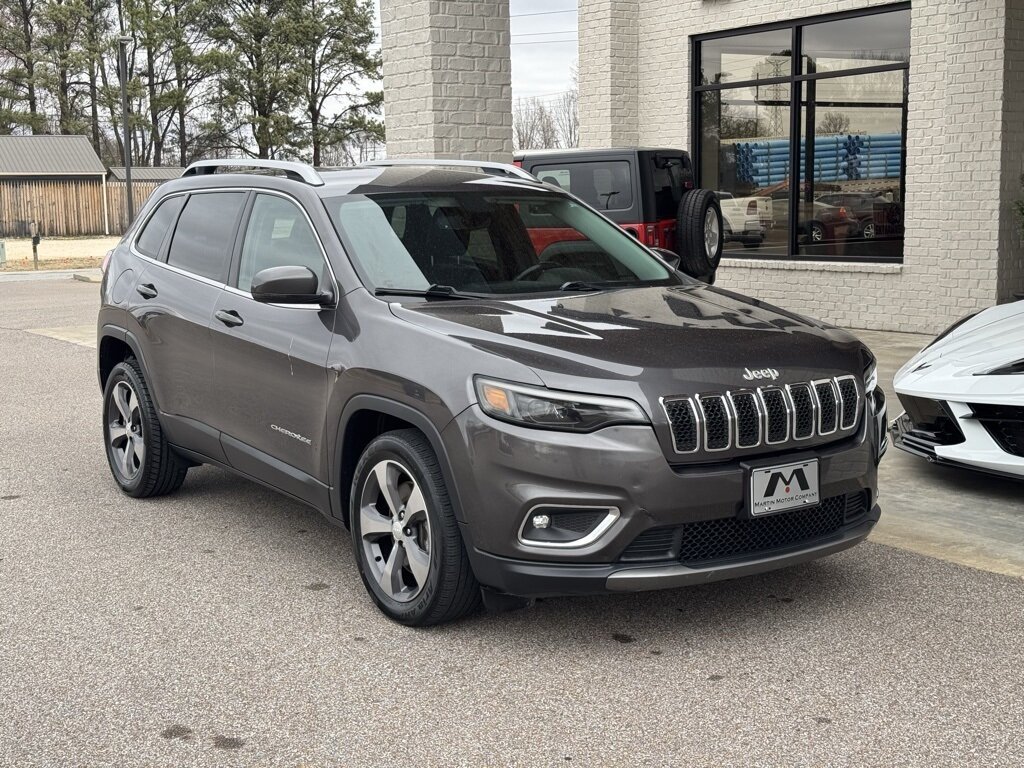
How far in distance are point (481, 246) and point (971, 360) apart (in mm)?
2654

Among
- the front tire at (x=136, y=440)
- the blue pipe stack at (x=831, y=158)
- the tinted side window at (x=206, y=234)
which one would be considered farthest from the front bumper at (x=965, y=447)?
the blue pipe stack at (x=831, y=158)

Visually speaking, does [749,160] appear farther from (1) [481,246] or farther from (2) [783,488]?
(2) [783,488]

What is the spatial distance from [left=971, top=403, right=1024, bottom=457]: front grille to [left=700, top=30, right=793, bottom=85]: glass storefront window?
9325 millimetres

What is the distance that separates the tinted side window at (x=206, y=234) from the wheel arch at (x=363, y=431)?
1.35 metres

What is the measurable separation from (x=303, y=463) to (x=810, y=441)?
80.3 inches

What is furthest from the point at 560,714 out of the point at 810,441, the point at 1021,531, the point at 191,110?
the point at 191,110

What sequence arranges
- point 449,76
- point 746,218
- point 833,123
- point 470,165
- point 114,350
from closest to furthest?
point 470,165 → point 114,350 → point 449,76 → point 833,123 → point 746,218

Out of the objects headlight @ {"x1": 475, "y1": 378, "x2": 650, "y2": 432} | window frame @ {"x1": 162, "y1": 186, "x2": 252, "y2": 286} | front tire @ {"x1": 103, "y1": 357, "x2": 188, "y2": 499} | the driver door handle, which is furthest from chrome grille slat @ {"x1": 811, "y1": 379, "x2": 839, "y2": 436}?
front tire @ {"x1": 103, "y1": 357, "x2": 188, "y2": 499}

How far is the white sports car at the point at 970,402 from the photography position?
5793 millimetres

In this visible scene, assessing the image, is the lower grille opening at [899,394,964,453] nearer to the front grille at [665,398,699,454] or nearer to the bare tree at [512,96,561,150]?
the front grille at [665,398,699,454]

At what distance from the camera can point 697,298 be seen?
16.6ft

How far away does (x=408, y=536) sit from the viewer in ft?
14.6

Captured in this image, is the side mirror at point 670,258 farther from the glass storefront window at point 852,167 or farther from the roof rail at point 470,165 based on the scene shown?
the glass storefront window at point 852,167

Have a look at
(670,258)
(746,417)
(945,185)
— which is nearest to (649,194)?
(945,185)
